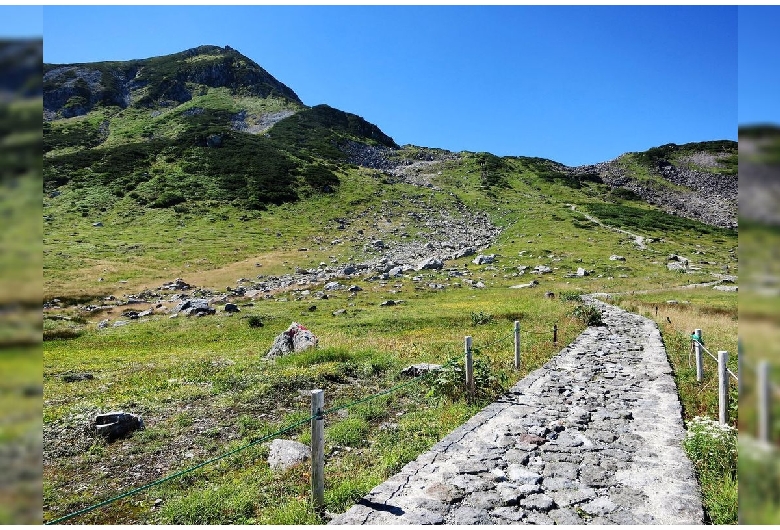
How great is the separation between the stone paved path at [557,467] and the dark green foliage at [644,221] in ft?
263

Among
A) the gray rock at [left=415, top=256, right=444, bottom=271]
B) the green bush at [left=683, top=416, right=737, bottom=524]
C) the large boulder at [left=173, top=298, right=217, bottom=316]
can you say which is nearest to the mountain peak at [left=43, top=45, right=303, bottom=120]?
the gray rock at [left=415, top=256, right=444, bottom=271]

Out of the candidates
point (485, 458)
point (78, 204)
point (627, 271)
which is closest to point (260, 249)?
point (78, 204)

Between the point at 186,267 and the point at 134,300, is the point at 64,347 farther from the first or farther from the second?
the point at 186,267

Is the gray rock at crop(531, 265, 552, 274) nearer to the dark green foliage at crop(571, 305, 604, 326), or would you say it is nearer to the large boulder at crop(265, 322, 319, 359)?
the dark green foliage at crop(571, 305, 604, 326)

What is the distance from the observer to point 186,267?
51438mm

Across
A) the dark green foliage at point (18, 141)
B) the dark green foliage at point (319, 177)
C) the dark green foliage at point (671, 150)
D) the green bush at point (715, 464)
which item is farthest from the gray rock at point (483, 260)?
the dark green foliage at point (671, 150)

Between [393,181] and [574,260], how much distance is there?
55.3 meters

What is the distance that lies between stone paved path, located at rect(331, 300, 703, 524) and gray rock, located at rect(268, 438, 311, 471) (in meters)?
1.95

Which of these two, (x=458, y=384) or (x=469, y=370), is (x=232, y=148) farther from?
(x=469, y=370)

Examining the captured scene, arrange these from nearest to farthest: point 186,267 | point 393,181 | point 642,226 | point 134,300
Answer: point 134,300, point 186,267, point 642,226, point 393,181

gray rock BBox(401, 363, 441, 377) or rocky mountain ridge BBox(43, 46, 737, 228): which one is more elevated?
rocky mountain ridge BBox(43, 46, 737, 228)

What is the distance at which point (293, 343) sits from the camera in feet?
64.6

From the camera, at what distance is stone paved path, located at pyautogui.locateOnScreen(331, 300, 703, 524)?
20.9 ft

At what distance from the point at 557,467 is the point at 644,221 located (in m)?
91.2
